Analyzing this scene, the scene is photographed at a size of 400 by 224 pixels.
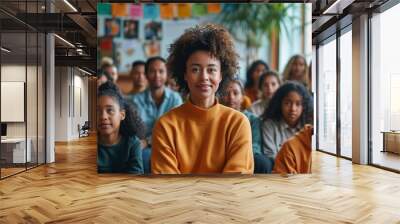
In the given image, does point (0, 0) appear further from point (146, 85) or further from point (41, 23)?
point (146, 85)

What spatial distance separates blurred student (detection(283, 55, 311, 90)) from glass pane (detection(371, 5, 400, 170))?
2.16 meters

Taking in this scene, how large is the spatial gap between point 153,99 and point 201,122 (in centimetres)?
89

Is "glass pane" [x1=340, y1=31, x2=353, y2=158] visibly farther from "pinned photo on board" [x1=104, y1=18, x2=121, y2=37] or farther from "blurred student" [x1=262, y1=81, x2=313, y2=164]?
"pinned photo on board" [x1=104, y1=18, x2=121, y2=37]

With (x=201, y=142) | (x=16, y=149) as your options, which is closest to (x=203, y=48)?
(x=201, y=142)

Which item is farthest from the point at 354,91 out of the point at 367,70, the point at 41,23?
the point at 41,23

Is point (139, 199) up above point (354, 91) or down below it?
below

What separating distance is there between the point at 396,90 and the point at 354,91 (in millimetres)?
1282

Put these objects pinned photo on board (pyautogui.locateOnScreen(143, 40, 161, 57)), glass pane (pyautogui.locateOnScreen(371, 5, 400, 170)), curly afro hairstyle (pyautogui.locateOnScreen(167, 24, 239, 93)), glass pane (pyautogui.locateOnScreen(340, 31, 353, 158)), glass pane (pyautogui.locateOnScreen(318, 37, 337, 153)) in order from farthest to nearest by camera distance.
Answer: glass pane (pyautogui.locateOnScreen(318, 37, 337, 153)) < glass pane (pyautogui.locateOnScreen(340, 31, 353, 158)) < glass pane (pyautogui.locateOnScreen(371, 5, 400, 170)) < pinned photo on board (pyautogui.locateOnScreen(143, 40, 161, 57)) < curly afro hairstyle (pyautogui.locateOnScreen(167, 24, 239, 93))

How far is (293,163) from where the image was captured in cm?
698

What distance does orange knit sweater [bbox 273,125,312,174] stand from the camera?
6949 millimetres

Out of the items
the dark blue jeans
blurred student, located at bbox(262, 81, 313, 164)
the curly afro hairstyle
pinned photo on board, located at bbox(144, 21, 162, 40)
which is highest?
pinned photo on board, located at bbox(144, 21, 162, 40)

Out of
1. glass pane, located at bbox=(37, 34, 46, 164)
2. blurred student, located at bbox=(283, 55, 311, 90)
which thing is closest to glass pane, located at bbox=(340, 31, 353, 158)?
blurred student, located at bbox=(283, 55, 311, 90)

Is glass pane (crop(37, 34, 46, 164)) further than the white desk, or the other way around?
glass pane (crop(37, 34, 46, 164))

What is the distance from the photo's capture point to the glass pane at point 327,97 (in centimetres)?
1123
